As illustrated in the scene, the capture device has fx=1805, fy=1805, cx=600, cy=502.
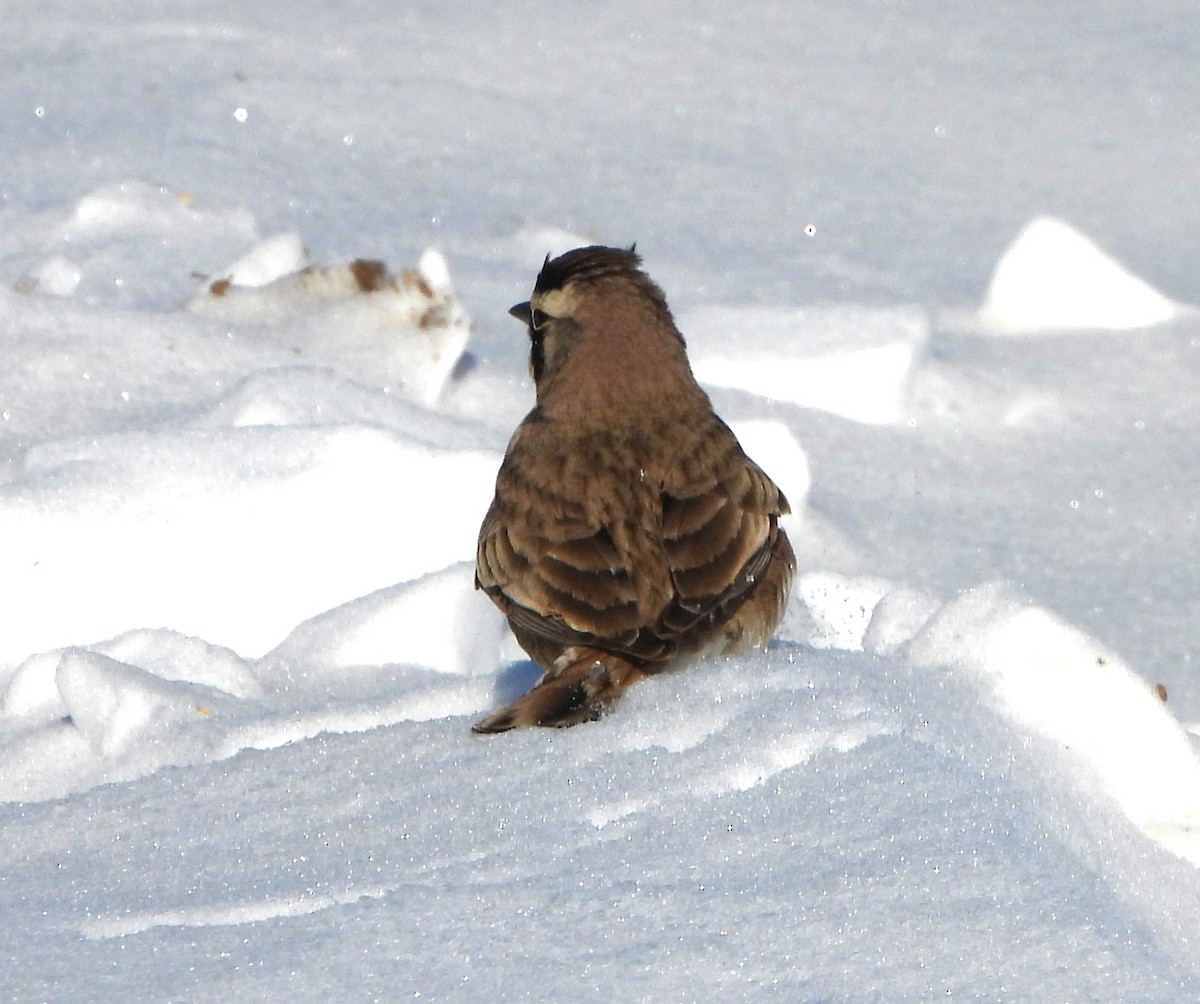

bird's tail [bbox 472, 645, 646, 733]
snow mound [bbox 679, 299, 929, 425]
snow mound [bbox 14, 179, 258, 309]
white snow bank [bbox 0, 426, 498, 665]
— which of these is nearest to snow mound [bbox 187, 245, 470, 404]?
snow mound [bbox 14, 179, 258, 309]

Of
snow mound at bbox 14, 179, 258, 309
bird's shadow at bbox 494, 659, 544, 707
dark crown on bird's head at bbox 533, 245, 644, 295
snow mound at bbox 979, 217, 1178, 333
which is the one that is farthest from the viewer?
snow mound at bbox 979, 217, 1178, 333

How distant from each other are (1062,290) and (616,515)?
396cm

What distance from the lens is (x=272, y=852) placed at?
312 centimetres

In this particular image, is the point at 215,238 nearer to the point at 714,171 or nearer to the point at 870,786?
the point at 714,171

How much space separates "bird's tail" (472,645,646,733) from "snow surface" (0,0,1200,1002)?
0.09 metres

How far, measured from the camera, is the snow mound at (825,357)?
6.75 m

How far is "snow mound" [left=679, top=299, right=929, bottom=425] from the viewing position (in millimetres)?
6746

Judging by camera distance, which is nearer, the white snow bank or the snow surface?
the snow surface

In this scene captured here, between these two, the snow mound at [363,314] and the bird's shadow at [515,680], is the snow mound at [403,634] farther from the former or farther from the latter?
the snow mound at [363,314]

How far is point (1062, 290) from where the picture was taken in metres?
7.45

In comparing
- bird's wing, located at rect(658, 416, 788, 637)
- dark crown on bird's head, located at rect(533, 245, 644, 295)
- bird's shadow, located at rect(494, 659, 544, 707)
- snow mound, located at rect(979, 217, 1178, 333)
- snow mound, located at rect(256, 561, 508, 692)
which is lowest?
snow mound, located at rect(256, 561, 508, 692)

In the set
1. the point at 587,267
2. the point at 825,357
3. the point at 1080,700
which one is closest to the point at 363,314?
the point at 825,357

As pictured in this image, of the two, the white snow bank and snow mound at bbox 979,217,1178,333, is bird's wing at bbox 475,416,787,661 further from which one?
snow mound at bbox 979,217,1178,333

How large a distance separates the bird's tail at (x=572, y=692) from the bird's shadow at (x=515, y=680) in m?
0.16
